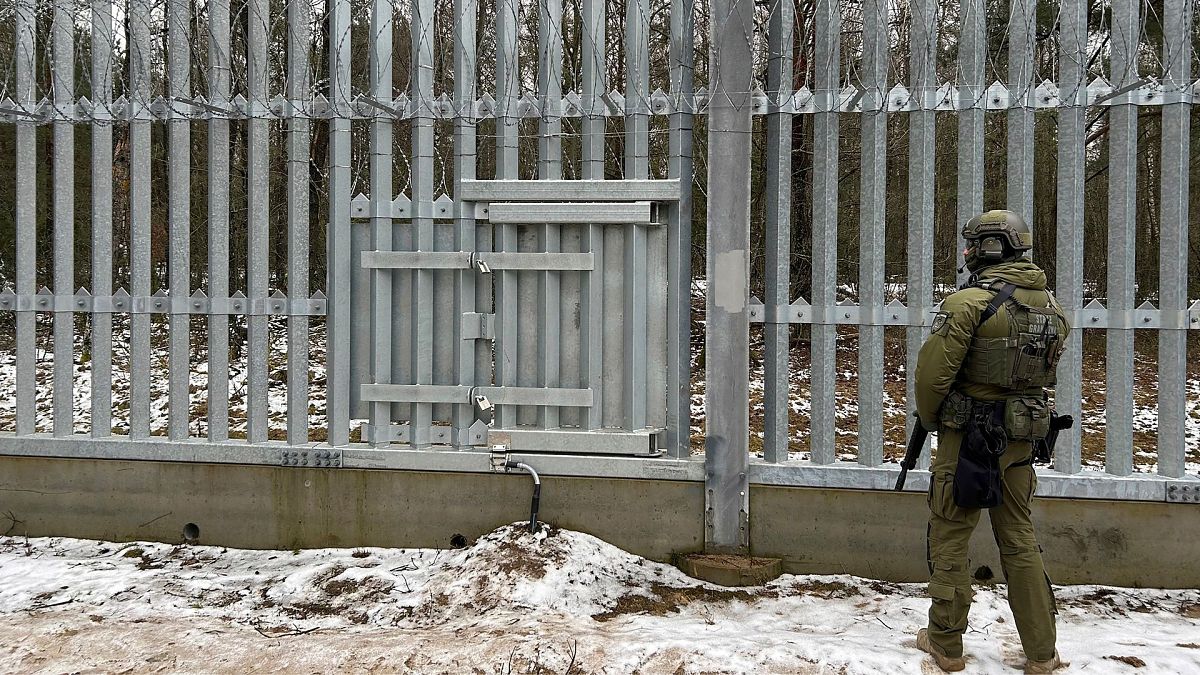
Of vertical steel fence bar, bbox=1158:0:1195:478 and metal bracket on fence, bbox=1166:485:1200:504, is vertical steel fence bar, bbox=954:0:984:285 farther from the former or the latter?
metal bracket on fence, bbox=1166:485:1200:504

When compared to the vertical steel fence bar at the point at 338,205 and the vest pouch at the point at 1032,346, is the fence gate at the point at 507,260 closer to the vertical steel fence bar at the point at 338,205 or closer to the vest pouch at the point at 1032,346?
the vertical steel fence bar at the point at 338,205

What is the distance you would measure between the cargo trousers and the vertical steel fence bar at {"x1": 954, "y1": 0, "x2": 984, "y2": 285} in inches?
48.8

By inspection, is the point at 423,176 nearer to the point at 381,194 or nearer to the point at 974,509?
the point at 381,194

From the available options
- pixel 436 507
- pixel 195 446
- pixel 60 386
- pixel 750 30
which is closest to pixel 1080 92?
pixel 750 30

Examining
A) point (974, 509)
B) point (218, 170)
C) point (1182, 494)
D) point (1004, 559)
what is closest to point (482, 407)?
point (218, 170)

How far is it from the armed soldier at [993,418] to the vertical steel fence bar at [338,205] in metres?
3.32

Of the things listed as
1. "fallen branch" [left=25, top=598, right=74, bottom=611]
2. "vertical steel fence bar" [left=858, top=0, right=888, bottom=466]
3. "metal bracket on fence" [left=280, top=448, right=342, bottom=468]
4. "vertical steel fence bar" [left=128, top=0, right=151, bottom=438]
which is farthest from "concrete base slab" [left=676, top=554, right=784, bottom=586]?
"vertical steel fence bar" [left=128, top=0, right=151, bottom=438]

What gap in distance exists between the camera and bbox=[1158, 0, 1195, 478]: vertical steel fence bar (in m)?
4.63

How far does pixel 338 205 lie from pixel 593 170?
61.3 inches

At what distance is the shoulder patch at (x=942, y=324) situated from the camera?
3859 mm

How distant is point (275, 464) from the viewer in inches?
216

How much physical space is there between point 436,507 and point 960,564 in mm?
2958

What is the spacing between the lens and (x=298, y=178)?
536 centimetres

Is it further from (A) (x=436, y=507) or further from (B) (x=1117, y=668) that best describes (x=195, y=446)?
(B) (x=1117, y=668)
